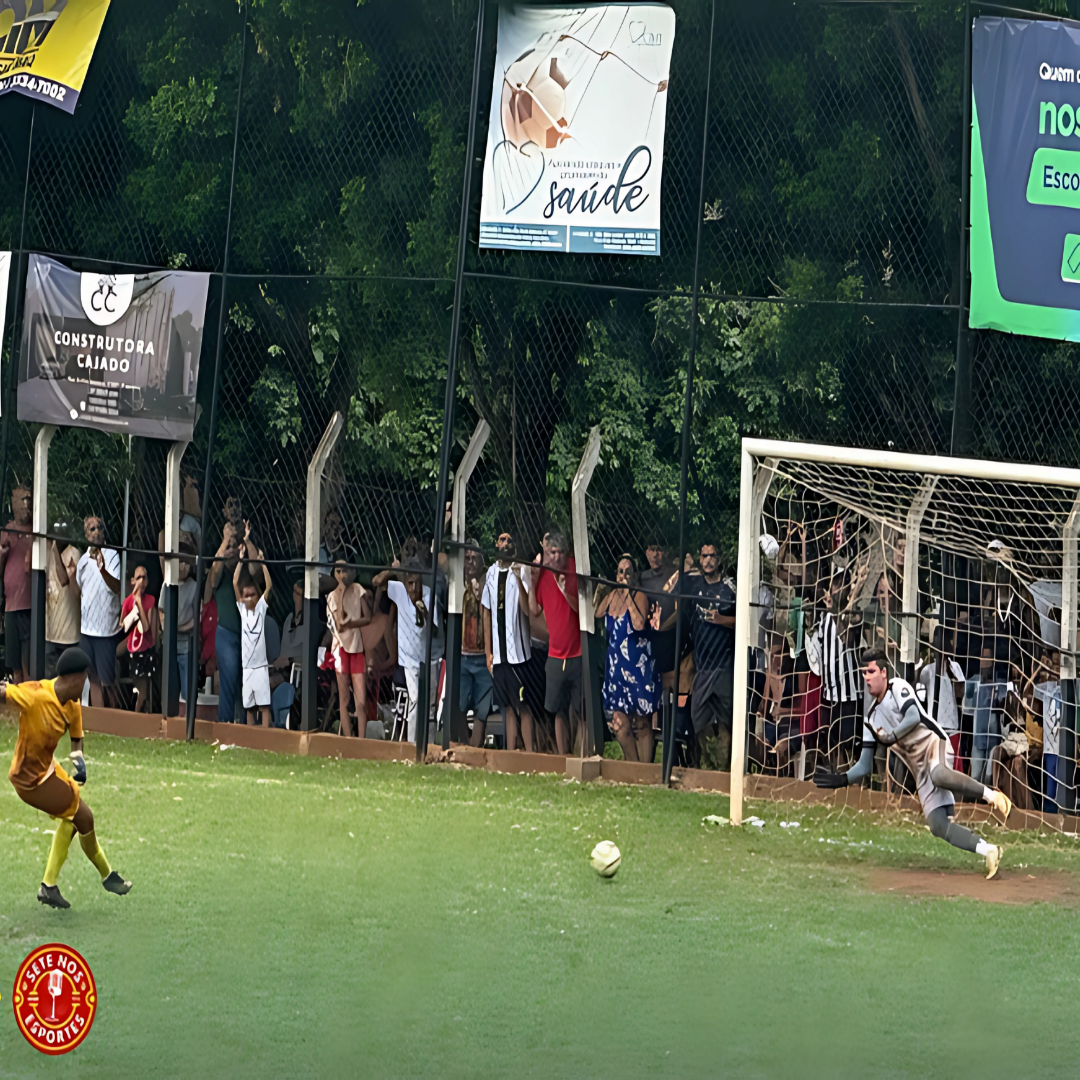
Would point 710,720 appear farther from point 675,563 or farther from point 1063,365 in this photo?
point 1063,365

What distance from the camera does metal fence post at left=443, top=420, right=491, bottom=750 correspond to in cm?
1286

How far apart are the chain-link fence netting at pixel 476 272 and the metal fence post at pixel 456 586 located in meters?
0.83

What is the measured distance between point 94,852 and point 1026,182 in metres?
8.27

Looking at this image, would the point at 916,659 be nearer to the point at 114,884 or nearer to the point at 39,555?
the point at 114,884

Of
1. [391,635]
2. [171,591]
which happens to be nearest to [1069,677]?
[391,635]

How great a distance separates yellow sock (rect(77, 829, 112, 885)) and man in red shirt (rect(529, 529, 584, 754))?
445 centimetres

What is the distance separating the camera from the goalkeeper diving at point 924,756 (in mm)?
9789

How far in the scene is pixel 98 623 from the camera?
13.8 m

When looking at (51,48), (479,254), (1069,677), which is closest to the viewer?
(1069,677)

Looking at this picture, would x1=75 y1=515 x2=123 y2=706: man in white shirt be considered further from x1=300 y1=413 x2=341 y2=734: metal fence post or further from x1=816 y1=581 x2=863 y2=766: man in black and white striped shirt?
x1=816 y1=581 x2=863 y2=766: man in black and white striped shirt

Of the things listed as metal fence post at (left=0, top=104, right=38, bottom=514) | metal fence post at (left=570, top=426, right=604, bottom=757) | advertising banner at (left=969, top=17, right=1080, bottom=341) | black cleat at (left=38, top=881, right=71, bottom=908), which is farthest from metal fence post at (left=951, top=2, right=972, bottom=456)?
metal fence post at (left=0, top=104, right=38, bottom=514)

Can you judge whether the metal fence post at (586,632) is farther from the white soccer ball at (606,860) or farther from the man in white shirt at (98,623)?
the man in white shirt at (98,623)

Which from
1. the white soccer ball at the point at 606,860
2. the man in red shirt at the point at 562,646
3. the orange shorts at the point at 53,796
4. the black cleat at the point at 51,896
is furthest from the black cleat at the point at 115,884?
the man in red shirt at the point at 562,646

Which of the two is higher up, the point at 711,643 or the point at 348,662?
the point at 711,643
